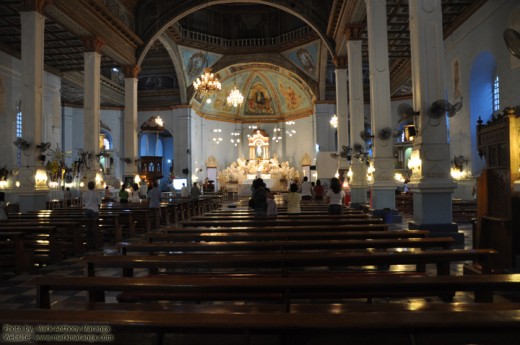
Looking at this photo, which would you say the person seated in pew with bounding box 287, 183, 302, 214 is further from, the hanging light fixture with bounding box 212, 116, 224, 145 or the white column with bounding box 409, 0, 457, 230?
the hanging light fixture with bounding box 212, 116, 224, 145

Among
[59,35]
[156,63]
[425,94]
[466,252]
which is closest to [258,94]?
[156,63]

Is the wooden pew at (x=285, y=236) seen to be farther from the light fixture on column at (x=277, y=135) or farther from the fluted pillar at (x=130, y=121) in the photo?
the light fixture on column at (x=277, y=135)

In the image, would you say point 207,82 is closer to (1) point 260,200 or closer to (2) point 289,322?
(1) point 260,200

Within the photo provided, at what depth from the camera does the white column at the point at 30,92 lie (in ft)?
38.8

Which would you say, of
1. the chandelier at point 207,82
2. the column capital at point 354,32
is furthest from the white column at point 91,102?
the column capital at point 354,32

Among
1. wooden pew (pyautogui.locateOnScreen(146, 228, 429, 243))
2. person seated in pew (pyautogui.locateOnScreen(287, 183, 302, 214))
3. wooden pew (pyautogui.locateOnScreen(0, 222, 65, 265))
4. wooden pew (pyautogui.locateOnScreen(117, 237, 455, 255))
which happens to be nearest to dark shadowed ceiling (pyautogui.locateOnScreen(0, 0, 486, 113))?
wooden pew (pyautogui.locateOnScreen(0, 222, 65, 265))

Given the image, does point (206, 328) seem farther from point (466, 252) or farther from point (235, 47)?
point (235, 47)

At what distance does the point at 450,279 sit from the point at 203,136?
27687 millimetres

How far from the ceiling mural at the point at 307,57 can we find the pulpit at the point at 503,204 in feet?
62.1

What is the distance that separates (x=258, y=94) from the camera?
101 feet

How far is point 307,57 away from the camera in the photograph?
24.6 meters

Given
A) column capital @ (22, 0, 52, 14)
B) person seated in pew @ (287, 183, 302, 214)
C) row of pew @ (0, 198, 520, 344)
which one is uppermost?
column capital @ (22, 0, 52, 14)

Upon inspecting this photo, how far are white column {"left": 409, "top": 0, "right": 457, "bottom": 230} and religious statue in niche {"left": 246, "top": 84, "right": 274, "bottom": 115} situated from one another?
22989 mm

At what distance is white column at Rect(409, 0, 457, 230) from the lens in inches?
298
